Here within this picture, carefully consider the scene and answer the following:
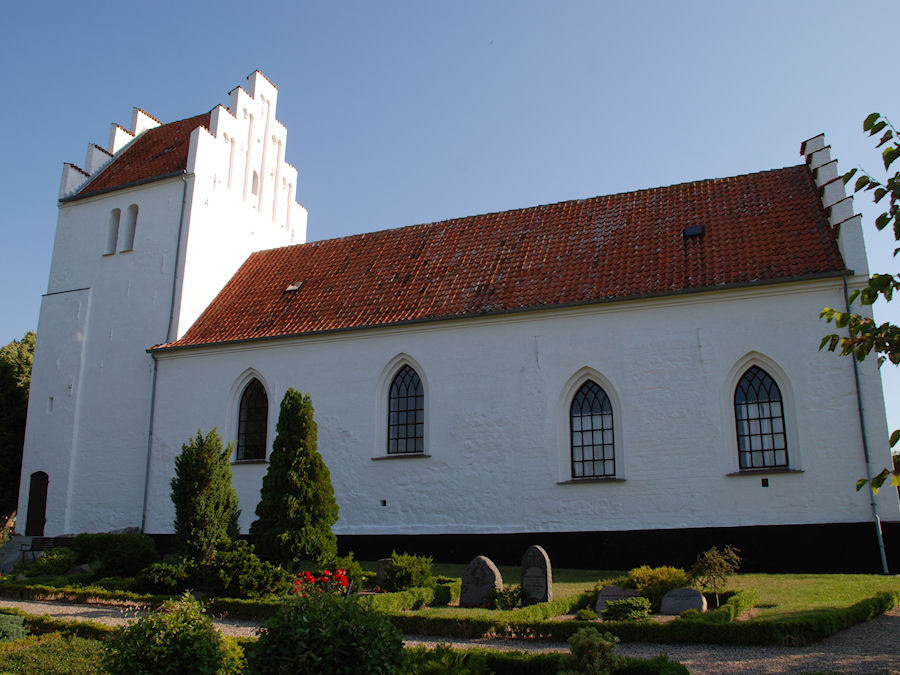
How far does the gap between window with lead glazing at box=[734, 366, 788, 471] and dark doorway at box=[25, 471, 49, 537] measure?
18.7 meters

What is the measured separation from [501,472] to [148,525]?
9894 mm

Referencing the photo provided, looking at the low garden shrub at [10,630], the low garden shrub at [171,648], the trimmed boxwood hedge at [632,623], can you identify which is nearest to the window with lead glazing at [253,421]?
the trimmed boxwood hedge at [632,623]

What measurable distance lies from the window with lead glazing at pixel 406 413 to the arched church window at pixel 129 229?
1018cm

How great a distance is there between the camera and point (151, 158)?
23859 millimetres

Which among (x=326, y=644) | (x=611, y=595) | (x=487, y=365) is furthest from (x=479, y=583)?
(x=487, y=365)

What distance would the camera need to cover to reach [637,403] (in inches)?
623

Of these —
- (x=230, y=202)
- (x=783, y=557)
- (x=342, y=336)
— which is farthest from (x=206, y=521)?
(x=230, y=202)

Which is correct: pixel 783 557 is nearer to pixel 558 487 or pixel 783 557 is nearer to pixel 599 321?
pixel 558 487

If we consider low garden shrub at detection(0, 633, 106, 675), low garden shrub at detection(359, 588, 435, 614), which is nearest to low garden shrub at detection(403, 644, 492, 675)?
low garden shrub at detection(0, 633, 106, 675)

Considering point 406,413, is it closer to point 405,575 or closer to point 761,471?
point 405,575

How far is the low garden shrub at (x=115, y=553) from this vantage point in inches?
615

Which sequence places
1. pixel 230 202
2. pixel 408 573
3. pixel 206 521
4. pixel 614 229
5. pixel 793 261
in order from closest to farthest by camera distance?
pixel 408 573
pixel 206 521
pixel 793 261
pixel 614 229
pixel 230 202

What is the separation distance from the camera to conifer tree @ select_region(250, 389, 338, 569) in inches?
512

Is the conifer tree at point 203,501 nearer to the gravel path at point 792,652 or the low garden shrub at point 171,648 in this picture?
the gravel path at point 792,652
